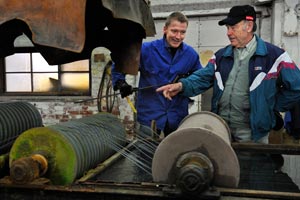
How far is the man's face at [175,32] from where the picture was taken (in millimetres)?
3217

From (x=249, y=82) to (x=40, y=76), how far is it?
424 centimetres

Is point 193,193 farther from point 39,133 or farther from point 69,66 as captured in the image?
point 69,66

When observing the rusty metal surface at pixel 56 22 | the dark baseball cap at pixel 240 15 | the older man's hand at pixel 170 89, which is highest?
Result: the dark baseball cap at pixel 240 15

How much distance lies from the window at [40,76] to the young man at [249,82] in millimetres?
A: 3193

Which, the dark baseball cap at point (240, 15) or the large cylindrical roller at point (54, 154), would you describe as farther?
the dark baseball cap at point (240, 15)

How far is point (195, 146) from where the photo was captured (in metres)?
1.69

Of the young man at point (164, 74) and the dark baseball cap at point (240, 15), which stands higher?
the dark baseball cap at point (240, 15)

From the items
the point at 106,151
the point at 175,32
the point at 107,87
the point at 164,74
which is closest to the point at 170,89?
the point at 164,74

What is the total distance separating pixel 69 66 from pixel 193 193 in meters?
4.67

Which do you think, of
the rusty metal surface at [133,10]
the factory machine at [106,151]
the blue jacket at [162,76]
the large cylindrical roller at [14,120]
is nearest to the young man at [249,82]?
the factory machine at [106,151]

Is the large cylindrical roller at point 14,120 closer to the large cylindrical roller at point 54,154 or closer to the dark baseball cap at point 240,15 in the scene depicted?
the large cylindrical roller at point 54,154

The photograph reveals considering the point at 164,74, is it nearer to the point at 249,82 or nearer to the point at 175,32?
the point at 175,32

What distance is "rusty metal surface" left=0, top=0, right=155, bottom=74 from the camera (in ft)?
4.68

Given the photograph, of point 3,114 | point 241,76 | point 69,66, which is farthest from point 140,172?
point 69,66
